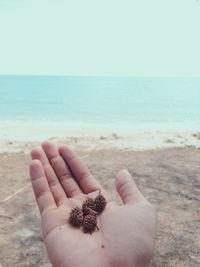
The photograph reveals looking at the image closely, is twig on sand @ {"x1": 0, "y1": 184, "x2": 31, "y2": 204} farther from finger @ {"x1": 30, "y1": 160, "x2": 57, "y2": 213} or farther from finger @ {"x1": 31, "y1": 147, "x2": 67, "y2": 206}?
finger @ {"x1": 30, "y1": 160, "x2": 57, "y2": 213}

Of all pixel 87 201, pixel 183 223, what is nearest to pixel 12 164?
pixel 183 223

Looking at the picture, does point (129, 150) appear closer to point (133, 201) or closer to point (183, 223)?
point (183, 223)

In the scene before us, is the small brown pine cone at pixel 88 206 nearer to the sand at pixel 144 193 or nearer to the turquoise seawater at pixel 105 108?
the sand at pixel 144 193

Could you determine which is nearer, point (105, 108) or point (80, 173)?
point (80, 173)

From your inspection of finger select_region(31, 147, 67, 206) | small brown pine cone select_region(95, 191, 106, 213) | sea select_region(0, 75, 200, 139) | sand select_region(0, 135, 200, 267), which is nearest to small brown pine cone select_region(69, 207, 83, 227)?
small brown pine cone select_region(95, 191, 106, 213)

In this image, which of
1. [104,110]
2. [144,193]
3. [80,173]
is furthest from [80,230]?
[104,110]

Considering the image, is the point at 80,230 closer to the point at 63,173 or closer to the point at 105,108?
the point at 63,173
